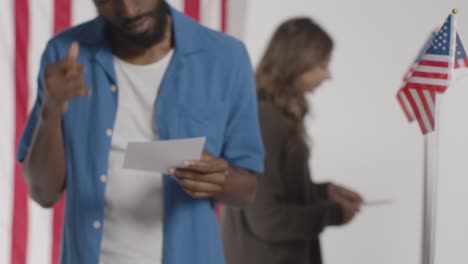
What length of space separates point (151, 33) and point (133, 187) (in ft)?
0.94

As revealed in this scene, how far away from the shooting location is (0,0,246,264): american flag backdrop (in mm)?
2174

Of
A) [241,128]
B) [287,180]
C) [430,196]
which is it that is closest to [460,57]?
[430,196]

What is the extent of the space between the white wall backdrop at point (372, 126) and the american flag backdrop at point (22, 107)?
923 millimetres

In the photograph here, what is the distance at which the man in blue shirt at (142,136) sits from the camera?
4.06 feet

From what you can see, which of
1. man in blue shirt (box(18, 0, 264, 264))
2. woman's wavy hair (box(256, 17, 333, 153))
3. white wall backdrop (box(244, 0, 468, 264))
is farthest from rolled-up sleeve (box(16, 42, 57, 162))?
white wall backdrop (box(244, 0, 468, 264))

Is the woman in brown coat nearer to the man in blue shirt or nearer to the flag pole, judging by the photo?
the man in blue shirt

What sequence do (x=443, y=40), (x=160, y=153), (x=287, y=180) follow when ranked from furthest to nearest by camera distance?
1. (x=287, y=180)
2. (x=443, y=40)
3. (x=160, y=153)

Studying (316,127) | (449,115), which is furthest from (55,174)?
(316,127)

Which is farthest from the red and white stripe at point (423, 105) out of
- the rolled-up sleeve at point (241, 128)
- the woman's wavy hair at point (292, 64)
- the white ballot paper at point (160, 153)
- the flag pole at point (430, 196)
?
the woman's wavy hair at point (292, 64)

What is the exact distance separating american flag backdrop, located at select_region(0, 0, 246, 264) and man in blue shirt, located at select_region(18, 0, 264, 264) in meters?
0.90

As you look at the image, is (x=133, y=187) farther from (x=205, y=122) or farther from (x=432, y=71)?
(x=432, y=71)

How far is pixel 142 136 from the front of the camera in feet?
4.16

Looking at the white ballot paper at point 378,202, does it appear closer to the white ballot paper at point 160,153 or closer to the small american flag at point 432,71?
the small american flag at point 432,71

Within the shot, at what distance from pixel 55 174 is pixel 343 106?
1629 mm
